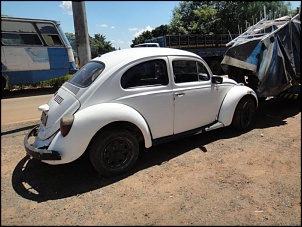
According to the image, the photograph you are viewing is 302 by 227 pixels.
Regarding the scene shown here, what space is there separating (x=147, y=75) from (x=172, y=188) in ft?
5.58

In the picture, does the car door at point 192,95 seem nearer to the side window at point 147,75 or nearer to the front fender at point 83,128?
the side window at point 147,75

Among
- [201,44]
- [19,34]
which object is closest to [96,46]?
[19,34]

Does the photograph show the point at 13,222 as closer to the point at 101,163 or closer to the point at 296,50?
the point at 101,163

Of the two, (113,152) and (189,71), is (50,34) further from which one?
(113,152)

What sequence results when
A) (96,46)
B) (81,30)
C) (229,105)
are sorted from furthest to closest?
(96,46), (81,30), (229,105)

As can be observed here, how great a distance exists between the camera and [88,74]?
3857 millimetres

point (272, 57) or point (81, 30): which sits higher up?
point (81, 30)

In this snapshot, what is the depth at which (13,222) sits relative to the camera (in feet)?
8.09

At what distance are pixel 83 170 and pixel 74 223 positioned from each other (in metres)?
1.19

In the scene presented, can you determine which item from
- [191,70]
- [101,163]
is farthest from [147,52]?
[101,163]

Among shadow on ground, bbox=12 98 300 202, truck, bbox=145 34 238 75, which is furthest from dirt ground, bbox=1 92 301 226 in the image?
truck, bbox=145 34 238 75

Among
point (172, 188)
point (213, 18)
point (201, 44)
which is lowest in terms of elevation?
point (172, 188)

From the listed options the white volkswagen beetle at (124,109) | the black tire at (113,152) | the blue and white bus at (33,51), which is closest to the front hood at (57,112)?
the white volkswagen beetle at (124,109)

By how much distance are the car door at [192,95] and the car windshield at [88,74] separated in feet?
3.81
